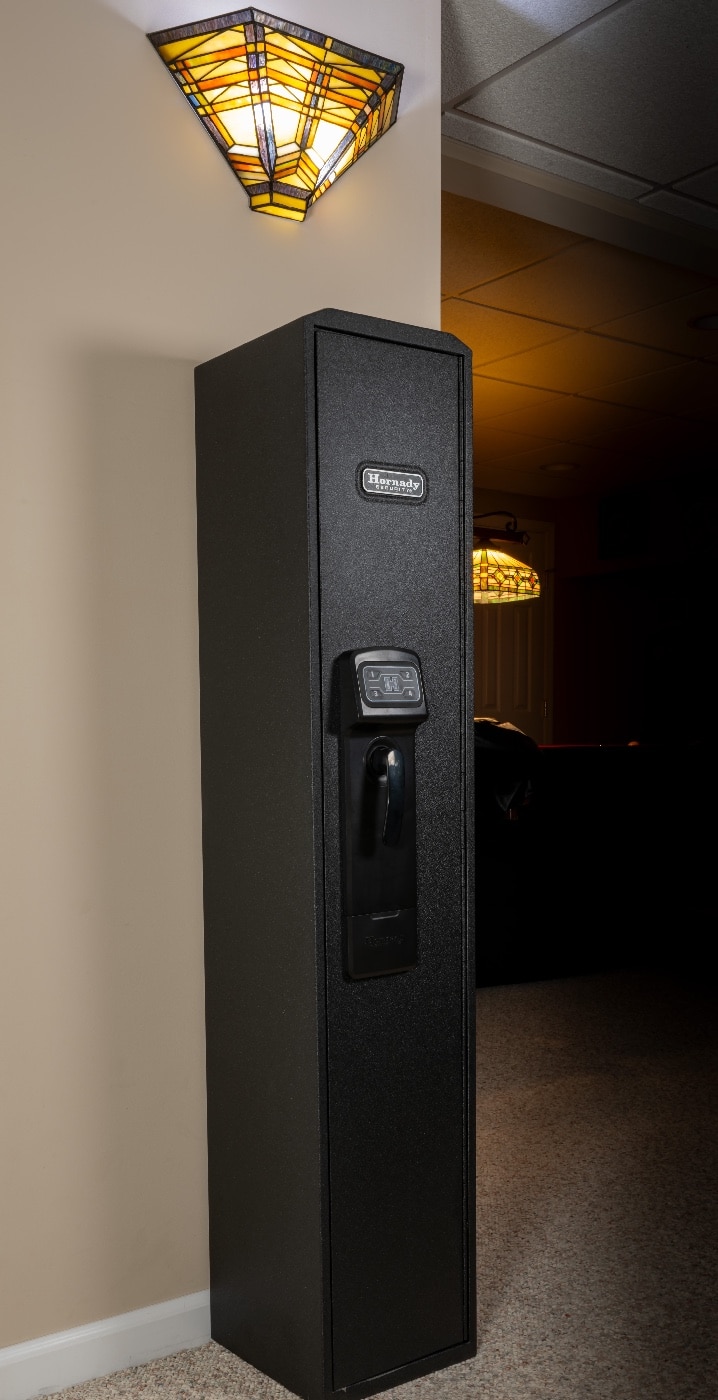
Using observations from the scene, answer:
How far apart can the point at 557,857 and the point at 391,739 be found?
3050 millimetres

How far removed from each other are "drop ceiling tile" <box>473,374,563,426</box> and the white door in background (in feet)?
6.48

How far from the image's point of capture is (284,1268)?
78.1 inches

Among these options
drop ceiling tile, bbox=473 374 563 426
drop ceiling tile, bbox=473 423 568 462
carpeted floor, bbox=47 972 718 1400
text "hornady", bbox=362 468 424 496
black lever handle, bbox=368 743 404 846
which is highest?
drop ceiling tile, bbox=473 374 563 426

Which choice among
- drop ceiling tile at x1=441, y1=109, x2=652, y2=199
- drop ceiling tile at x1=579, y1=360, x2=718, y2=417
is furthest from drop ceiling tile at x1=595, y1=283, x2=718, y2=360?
drop ceiling tile at x1=441, y1=109, x2=652, y2=199

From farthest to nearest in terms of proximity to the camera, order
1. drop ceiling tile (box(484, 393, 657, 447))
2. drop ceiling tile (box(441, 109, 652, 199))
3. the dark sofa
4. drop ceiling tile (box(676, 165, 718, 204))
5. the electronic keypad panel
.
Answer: drop ceiling tile (box(484, 393, 657, 447)) → the dark sofa → drop ceiling tile (box(676, 165, 718, 204)) → drop ceiling tile (box(441, 109, 652, 199)) → the electronic keypad panel

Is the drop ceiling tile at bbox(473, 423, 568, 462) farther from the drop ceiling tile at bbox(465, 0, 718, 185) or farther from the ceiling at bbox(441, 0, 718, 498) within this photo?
the drop ceiling tile at bbox(465, 0, 718, 185)

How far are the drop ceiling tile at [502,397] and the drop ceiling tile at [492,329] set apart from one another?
0.42 metres

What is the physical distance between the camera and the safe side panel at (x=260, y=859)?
6.24ft

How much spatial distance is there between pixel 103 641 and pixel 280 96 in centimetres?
106

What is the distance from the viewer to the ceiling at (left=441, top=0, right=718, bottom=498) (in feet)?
9.14

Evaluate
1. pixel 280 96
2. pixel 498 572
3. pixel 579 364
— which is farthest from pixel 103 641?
pixel 498 572

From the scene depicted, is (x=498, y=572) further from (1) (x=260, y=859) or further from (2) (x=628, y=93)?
(1) (x=260, y=859)

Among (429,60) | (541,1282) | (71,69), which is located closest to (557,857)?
(541,1282)

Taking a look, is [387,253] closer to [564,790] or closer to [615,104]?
[615,104]
